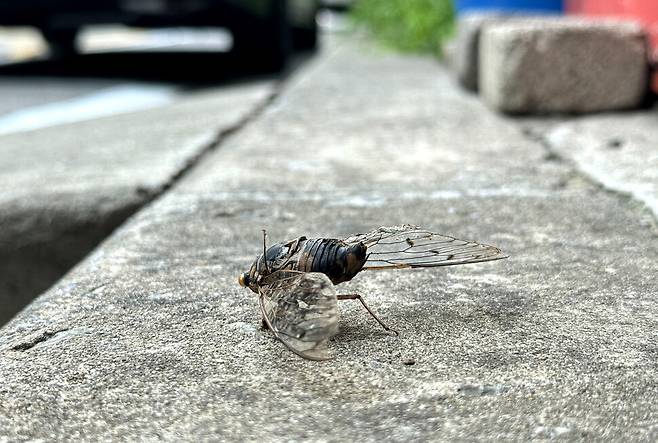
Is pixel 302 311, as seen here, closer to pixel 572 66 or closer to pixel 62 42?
pixel 572 66

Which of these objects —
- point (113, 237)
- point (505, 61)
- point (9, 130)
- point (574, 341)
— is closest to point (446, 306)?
point (574, 341)

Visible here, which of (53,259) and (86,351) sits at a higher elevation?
(86,351)

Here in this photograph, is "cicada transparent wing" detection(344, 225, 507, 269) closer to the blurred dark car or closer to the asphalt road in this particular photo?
the asphalt road

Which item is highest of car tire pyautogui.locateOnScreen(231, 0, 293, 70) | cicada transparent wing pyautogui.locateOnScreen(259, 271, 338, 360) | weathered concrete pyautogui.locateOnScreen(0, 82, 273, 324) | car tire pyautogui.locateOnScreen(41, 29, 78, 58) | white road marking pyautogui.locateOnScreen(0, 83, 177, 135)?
cicada transparent wing pyautogui.locateOnScreen(259, 271, 338, 360)

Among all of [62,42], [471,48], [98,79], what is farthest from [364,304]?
[62,42]

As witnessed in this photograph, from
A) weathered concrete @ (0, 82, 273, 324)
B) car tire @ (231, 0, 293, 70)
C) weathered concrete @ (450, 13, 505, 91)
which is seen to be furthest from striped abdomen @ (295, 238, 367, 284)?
car tire @ (231, 0, 293, 70)

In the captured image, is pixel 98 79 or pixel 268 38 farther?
pixel 98 79

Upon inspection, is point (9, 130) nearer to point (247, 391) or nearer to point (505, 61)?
point (505, 61)
